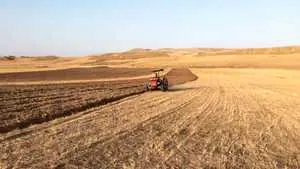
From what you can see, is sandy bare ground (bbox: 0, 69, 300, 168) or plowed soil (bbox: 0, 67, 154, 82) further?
plowed soil (bbox: 0, 67, 154, 82)

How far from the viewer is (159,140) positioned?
1284cm

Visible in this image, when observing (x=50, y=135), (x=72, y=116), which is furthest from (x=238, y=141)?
(x=72, y=116)

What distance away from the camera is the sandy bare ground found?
10367 millimetres

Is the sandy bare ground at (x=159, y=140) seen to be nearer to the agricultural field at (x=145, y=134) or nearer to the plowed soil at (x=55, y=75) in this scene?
the agricultural field at (x=145, y=134)

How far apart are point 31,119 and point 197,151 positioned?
6.70 metres

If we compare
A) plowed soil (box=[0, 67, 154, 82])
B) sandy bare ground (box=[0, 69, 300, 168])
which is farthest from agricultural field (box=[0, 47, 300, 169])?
plowed soil (box=[0, 67, 154, 82])

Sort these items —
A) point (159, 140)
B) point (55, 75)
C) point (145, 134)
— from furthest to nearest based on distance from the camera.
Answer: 1. point (55, 75)
2. point (145, 134)
3. point (159, 140)

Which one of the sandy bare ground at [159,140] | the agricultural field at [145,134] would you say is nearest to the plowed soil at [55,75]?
the agricultural field at [145,134]

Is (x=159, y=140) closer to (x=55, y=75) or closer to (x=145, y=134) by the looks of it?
(x=145, y=134)

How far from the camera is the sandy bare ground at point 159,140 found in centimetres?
1037

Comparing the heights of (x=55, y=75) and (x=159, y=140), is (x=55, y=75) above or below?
below

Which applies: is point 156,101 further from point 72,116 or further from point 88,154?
point 88,154

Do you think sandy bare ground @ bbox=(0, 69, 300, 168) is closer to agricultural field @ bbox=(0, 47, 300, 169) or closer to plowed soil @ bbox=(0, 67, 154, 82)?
agricultural field @ bbox=(0, 47, 300, 169)

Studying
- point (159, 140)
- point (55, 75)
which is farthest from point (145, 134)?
point (55, 75)
